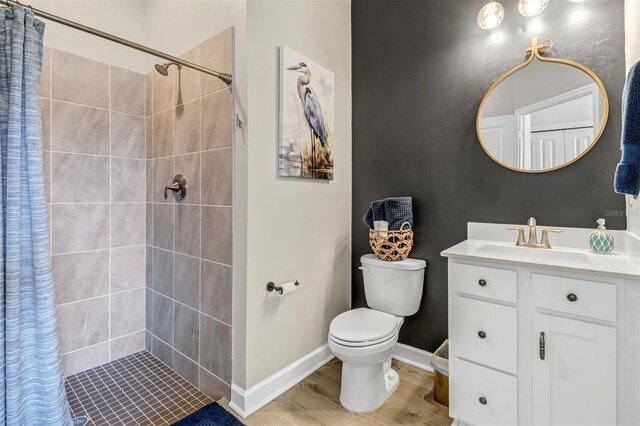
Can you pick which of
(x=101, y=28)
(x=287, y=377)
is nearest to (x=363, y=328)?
(x=287, y=377)

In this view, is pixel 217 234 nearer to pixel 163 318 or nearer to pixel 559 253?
pixel 163 318

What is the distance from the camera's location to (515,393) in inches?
50.8

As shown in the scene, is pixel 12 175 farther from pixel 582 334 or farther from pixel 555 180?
pixel 555 180

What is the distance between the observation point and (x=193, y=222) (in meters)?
1.91

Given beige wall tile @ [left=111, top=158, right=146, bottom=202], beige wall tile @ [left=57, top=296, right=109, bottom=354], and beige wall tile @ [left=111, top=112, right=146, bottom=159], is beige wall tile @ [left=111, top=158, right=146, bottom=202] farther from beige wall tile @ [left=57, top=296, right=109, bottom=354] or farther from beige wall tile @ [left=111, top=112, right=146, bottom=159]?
beige wall tile @ [left=57, top=296, right=109, bottom=354]

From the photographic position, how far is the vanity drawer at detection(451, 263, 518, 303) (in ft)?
4.26

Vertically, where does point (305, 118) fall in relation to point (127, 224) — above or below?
above

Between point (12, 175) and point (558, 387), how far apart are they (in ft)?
7.00

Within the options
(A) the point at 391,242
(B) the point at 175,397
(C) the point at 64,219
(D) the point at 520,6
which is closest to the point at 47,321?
(B) the point at 175,397

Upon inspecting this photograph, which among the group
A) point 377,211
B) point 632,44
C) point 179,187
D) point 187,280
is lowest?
point 187,280

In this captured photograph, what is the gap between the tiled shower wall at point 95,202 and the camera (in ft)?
6.36

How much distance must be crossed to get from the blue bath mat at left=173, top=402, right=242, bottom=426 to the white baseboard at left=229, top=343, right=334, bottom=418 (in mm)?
59

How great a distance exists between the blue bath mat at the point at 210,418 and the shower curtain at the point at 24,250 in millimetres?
565

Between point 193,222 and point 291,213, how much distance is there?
0.60m
